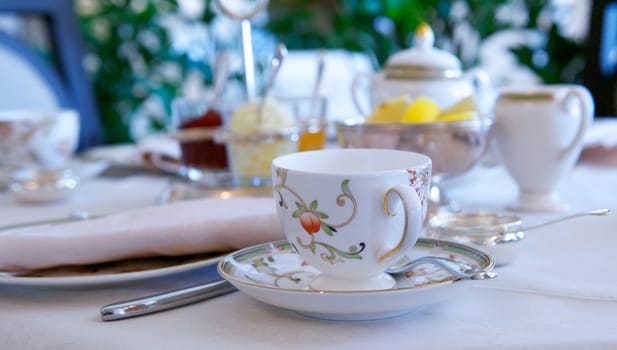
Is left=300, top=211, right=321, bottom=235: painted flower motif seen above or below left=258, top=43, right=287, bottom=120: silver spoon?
below

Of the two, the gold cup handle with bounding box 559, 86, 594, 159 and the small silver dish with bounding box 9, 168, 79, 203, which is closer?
the gold cup handle with bounding box 559, 86, 594, 159

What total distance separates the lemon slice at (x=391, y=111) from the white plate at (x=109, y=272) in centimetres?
30

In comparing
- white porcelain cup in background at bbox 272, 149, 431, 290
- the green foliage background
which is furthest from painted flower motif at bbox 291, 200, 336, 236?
the green foliage background

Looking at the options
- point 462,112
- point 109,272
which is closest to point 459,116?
point 462,112

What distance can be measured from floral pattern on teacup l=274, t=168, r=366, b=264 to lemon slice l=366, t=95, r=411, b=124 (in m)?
0.33

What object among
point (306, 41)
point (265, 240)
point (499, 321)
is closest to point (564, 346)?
point (499, 321)

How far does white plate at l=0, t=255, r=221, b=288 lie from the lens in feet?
1.58

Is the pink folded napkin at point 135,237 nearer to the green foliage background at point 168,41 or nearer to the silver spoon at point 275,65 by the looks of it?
the silver spoon at point 275,65

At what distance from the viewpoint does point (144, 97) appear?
94.3 inches

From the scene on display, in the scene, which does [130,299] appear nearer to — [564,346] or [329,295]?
[329,295]

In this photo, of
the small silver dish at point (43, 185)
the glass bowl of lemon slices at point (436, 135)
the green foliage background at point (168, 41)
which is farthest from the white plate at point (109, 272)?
the green foliage background at point (168, 41)

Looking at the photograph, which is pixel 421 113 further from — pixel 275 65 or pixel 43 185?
pixel 43 185

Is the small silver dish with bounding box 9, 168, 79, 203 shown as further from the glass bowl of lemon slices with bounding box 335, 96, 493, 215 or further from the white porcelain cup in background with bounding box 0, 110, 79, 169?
the glass bowl of lemon slices with bounding box 335, 96, 493, 215

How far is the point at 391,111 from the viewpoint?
77 centimetres
